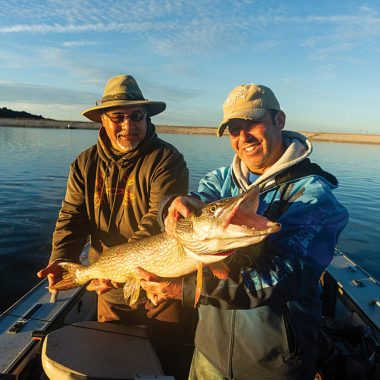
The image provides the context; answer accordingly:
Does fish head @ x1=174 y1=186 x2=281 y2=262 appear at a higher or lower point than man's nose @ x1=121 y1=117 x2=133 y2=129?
lower

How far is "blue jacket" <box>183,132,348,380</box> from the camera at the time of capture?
1.96 metres

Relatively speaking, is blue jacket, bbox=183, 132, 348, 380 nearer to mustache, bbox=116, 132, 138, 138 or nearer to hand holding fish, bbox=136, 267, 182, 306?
hand holding fish, bbox=136, 267, 182, 306

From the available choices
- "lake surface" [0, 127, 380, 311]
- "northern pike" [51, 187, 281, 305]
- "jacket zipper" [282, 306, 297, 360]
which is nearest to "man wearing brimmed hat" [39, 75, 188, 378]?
"northern pike" [51, 187, 281, 305]

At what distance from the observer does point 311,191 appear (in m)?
2.10

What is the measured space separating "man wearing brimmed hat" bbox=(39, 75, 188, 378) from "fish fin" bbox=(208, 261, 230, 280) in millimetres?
1268

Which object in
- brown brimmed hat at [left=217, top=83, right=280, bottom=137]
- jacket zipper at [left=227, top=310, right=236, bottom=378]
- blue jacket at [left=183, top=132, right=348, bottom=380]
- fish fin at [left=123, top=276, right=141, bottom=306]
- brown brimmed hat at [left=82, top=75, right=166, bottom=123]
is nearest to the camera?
blue jacket at [left=183, top=132, right=348, bottom=380]

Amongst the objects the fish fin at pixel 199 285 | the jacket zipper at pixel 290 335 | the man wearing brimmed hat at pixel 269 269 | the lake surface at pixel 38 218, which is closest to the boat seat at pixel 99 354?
the man wearing brimmed hat at pixel 269 269

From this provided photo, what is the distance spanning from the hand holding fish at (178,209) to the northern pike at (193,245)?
4cm

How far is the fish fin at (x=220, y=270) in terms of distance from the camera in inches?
82.1

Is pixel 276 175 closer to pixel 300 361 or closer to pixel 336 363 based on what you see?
pixel 300 361

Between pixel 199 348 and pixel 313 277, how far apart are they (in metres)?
1.06

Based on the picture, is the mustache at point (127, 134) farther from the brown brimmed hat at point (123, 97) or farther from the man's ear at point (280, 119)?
the man's ear at point (280, 119)

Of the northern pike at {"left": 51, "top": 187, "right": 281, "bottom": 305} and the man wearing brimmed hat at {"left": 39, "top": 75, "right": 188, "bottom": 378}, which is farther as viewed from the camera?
the man wearing brimmed hat at {"left": 39, "top": 75, "right": 188, "bottom": 378}

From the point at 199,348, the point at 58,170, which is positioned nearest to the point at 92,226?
the point at 199,348
